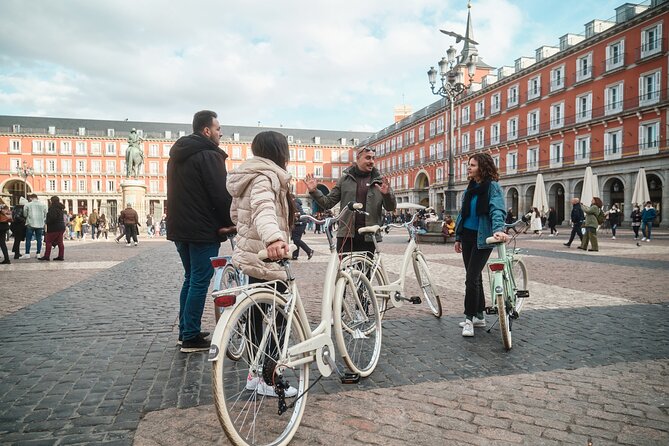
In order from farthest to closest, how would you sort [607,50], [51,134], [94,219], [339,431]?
[51,134], [607,50], [94,219], [339,431]

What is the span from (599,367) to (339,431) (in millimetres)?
2309

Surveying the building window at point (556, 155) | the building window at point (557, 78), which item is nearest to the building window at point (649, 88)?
the building window at point (557, 78)

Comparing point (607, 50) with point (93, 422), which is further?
point (607, 50)

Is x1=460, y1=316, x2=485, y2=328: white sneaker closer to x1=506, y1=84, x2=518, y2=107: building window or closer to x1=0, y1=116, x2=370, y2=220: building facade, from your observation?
x1=506, y1=84, x2=518, y2=107: building window

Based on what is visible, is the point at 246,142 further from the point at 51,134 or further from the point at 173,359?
the point at 173,359

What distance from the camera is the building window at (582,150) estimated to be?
34750 millimetres

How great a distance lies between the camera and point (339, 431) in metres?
2.49

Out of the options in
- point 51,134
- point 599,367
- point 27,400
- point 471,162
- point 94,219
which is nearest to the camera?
point 27,400

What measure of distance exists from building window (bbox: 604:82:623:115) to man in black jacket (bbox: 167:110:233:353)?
36.4 metres

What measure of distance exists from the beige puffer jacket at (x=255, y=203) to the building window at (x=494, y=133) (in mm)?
46296

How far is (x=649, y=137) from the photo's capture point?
30.0 metres

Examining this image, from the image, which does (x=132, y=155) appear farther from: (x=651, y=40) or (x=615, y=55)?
(x=651, y=40)

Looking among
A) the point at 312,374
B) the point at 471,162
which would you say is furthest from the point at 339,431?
the point at 471,162

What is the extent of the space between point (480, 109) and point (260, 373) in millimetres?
50382
